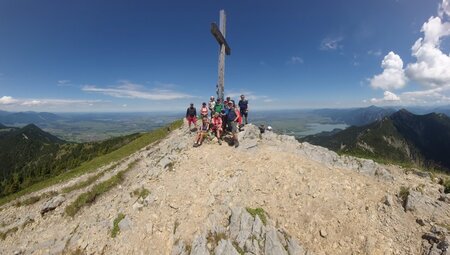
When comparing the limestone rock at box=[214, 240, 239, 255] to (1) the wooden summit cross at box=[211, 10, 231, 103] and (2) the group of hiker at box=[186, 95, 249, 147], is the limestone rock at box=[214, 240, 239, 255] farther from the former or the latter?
(1) the wooden summit cross at box=[211, 10, 231, 103]

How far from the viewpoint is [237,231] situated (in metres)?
12.4

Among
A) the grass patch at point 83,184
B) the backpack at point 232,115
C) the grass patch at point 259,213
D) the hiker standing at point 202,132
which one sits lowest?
the grass patch at point 83,184

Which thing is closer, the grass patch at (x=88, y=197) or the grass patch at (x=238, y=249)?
the grass patch at (x=238, y=249)

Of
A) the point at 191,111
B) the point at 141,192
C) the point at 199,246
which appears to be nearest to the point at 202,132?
the point at 191,111

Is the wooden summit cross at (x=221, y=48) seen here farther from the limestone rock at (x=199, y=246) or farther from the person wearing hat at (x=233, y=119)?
the limestone rock at (x=199, y=246)

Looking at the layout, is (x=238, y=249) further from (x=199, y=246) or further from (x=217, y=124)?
(x=217, y=124)

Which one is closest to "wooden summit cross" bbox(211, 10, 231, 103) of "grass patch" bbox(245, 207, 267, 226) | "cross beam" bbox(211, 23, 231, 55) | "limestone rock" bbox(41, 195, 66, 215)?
"cross beam" bbox(211, 23, 231, 55)

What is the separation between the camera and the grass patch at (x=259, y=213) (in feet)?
41.8

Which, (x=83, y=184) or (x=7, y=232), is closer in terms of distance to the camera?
(x=7, y=232)

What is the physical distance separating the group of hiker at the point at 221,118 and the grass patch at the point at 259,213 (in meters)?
6.81

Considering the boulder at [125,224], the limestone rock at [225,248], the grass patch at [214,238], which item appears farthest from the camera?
the boulder at [125,224]

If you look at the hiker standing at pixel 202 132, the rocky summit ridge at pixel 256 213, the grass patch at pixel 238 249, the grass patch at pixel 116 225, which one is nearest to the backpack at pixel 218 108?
the hiker standing at pixel 202 132

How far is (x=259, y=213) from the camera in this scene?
1302 cm

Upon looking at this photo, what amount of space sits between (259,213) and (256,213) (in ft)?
0.50
